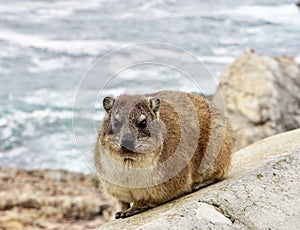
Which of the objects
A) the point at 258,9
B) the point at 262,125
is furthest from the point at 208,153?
A: the point at 258,9

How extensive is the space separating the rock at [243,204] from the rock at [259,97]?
5.41 m

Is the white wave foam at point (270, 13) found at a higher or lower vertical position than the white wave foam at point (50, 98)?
higher

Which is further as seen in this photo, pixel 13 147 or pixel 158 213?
pixel 13 147

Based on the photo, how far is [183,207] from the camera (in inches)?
194

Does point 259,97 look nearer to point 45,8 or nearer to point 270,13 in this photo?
point 270,13

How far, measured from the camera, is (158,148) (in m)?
5.16

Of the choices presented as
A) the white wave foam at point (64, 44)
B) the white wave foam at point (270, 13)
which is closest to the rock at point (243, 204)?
the white wave foam at point (64, 44)

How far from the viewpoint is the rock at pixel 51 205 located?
28.9 feet

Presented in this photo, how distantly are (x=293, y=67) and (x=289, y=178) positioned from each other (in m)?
7.68

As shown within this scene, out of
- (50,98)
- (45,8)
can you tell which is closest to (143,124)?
(50,98)

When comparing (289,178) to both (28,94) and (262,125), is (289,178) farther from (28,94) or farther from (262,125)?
(28,94)

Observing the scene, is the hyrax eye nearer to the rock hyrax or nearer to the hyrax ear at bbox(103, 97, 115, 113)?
the rock hyrax

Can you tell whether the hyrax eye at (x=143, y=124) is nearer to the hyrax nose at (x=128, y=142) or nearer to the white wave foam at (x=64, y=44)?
the hyrax nose at (x=128, y=142)

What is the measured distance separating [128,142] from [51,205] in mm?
4668
